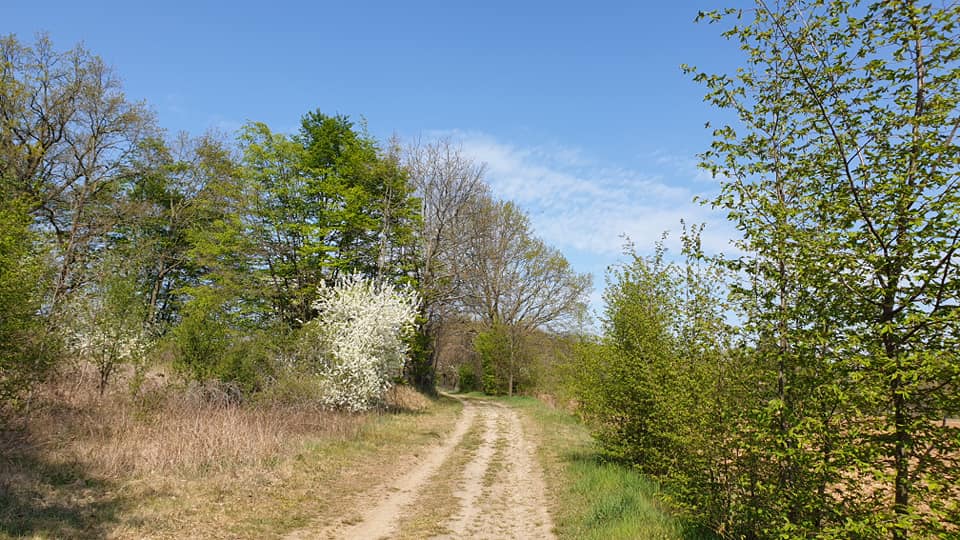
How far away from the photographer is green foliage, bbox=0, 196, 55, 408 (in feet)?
30.5

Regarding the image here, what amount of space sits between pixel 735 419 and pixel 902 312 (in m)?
2.05

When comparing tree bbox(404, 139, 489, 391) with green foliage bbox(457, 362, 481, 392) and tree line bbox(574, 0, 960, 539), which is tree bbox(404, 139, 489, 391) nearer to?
green foliage bbox(457, 362, 481, 392)

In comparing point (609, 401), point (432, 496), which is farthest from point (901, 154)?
Result: point (432, 496)

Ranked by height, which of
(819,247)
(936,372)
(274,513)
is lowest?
(274,513)

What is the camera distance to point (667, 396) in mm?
7902

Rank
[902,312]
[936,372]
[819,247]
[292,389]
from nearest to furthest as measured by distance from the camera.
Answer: [936,372] → [902,312] → [819,247] → [292,389]

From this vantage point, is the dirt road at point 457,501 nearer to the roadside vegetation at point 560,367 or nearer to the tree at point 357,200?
the roadside vegetation at point 560,367

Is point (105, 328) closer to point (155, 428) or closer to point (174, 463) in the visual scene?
point (155, 428)

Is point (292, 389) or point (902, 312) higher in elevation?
point (902, 312)

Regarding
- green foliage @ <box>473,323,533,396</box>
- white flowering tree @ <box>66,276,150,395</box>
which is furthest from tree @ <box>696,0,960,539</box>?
green foliage @ <box>473,323,533,396</box>

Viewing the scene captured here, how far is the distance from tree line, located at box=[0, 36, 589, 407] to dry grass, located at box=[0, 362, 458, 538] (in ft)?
3.55

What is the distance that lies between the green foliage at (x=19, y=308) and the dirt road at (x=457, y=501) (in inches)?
285

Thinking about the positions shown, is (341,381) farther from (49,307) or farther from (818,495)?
(818,495)

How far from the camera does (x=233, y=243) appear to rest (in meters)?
26.3
